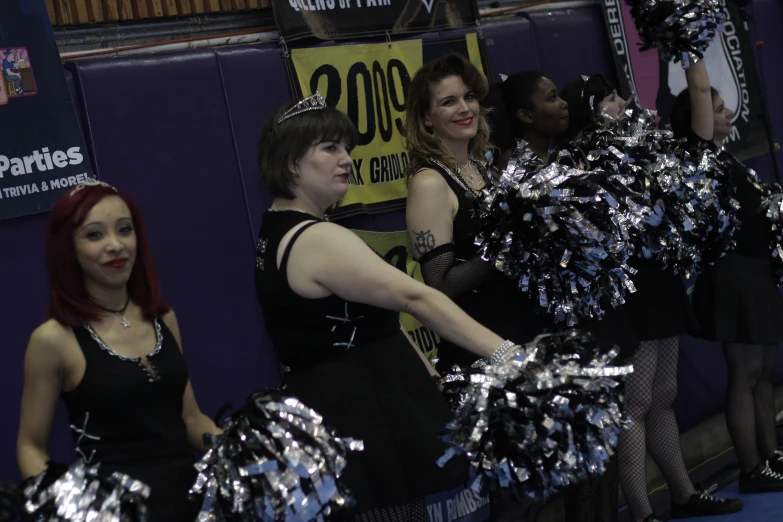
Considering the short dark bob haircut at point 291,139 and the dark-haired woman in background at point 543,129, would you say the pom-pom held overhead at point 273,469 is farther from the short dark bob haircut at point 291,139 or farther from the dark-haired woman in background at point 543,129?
the dark-haired woman in background at point 543,129

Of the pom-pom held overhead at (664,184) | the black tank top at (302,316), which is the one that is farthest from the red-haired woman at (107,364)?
the pom-pom held overhead at (664,184)

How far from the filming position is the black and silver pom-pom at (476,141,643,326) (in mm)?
2982

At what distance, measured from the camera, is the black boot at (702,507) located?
14.0 ft

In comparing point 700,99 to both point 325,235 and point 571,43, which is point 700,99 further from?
point 325,235

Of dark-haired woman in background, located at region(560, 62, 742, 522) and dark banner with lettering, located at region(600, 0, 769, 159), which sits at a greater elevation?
dark banner with lettering, located at region(600, 0, 769, 159)

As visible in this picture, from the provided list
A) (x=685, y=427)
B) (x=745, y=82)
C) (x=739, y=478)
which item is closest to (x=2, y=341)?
(x=739, y=478)

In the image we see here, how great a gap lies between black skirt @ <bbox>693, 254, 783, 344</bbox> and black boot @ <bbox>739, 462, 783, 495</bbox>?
21.6 inches

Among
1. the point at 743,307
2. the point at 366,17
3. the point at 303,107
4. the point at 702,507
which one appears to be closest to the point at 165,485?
the point at 303,107

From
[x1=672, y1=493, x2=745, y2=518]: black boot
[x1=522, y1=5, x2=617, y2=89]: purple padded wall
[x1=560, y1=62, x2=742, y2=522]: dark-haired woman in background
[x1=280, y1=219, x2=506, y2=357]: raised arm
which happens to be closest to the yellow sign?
[x1=560, y1=62, x2=742, y2=522]: dark-haired woman in background

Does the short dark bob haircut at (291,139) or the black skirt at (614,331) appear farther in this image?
the black skirt at (614,331)

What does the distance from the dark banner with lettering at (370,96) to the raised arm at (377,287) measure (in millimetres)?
1572

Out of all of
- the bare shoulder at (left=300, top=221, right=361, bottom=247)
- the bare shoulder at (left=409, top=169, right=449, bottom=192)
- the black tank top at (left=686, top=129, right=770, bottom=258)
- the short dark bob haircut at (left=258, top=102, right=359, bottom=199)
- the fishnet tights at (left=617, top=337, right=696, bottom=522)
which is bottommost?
the fishnet tights at (left=617, top=337, right=696, bottom=522)

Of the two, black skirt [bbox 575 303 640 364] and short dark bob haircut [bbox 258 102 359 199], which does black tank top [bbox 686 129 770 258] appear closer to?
black skirt [bbox 575 303 640 364]

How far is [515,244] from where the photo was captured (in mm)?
3014
